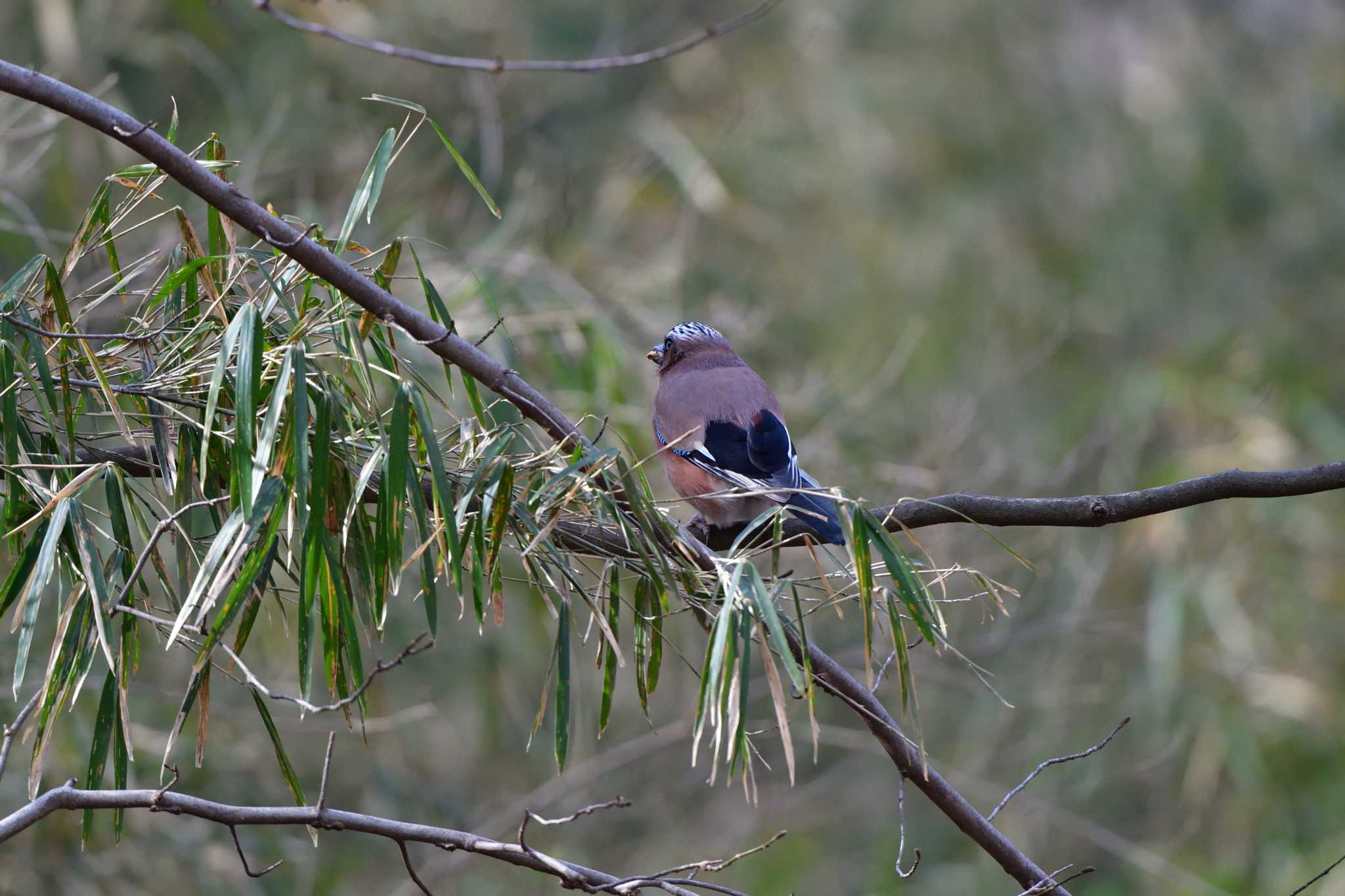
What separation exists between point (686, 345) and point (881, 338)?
3777mm

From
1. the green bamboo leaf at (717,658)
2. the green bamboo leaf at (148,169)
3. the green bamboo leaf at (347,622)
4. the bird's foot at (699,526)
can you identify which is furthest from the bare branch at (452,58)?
the green bamboo leaf at (717,658)

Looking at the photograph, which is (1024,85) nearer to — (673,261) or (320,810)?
(673,261)

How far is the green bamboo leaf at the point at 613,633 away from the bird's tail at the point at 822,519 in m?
0.32

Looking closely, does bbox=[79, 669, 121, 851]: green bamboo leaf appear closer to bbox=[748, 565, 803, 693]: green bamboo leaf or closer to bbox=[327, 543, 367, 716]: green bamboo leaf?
bbox=[327, 543, 367, 716]: green bamboo leaf

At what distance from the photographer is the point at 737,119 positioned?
819cm

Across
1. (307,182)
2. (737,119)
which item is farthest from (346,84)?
(737,119)

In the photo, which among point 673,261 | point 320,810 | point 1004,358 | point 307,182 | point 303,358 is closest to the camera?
point 320,810

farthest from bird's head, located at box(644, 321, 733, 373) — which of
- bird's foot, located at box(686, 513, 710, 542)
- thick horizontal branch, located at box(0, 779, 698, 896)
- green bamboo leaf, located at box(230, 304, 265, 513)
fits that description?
thick horizontal branch, located at box(0, 779, 698, 896)

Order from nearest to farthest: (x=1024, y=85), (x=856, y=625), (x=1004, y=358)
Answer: (x=856, y=625)
(x=1004, y=358)
(x=1024, y=85)

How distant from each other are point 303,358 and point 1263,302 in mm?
8613

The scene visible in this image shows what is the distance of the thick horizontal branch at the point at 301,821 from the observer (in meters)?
1.84

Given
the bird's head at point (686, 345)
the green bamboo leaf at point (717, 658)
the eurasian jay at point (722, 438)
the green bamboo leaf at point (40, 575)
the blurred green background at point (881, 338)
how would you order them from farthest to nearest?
the blurred green background at point (881, 338)
the bird's head at point (686, 345)
the eurasian jay at point (722, 438)
the green bamboo leaf at point (40, 575)
the green bamboo leaf at point (717, 658)

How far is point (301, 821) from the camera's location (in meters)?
1.83

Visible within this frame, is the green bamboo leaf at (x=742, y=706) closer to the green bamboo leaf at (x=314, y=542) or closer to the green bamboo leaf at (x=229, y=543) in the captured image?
the green bamboo leaf at (x=314, y=542)
